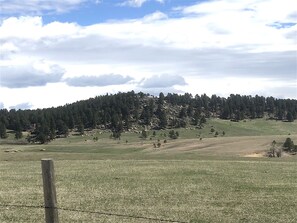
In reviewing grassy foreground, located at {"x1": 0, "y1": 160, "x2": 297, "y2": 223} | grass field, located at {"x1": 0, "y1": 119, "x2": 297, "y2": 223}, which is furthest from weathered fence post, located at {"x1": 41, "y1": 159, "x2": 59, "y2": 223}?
grassy foreground, located at {"x1": 0, "y1": 160, "x2": 297, "y2": 223}

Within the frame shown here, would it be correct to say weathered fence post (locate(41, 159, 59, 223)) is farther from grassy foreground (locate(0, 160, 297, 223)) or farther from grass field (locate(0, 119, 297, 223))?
grassy foreground (locate(0, 160, 297, 223))

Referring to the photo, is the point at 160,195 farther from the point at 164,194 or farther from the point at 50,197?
the point at 50,197

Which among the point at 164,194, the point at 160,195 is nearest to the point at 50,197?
the point at 160,195

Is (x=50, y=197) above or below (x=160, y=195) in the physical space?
above

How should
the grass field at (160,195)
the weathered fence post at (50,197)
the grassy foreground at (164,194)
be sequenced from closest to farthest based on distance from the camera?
the weathered fence post at (50,197) < the grass field at (160,195) < the grassy foreground at (164,194)

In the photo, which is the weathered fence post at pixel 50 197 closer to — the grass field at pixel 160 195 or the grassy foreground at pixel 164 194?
the grass field at pixel 160 195

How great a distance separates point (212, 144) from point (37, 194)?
333 feet

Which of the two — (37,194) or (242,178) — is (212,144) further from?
(37,194)

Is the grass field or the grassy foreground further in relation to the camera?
the grassy foreground

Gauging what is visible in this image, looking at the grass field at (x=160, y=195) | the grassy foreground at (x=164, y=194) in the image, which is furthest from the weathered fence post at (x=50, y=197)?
the grassy foreground at (x=164, y=194)

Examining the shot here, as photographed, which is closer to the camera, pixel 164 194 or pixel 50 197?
pixel 50 197

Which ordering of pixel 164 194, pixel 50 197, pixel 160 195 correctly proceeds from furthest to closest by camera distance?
1. pixel 164 194
2. pixel 160 195
3. pixel 50 197

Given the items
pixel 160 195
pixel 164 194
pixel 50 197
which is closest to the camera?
pixel 50 197

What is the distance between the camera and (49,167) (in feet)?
34.6
